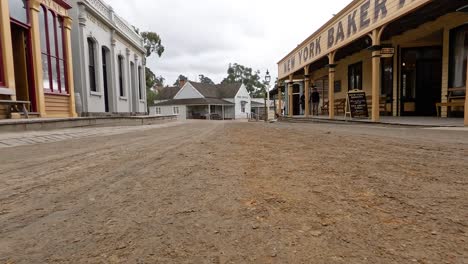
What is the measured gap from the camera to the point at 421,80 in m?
12.3

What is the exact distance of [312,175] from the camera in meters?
2.84

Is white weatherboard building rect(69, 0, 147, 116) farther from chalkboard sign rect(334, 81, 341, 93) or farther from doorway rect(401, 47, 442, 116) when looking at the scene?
doorway rect(401, 47, 442, 116)

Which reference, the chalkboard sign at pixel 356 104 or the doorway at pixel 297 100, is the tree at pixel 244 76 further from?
the chalkboard sign at pixel 356 104

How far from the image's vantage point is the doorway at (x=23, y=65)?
343 inches

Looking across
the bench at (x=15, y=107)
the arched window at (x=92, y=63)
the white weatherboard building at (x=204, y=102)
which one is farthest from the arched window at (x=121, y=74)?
the white weatherboard building at (x=204, y=102)

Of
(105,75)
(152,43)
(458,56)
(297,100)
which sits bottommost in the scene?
(297,100)

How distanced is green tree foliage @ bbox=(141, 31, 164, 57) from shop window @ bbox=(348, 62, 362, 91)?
27.6 m

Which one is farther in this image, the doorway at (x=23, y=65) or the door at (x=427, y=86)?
the door at (x=427, y=86)

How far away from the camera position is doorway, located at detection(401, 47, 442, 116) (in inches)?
475

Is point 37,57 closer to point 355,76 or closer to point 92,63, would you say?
point 92,63

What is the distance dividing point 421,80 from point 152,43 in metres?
32.2

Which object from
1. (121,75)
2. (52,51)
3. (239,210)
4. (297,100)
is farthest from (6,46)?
(297,100)

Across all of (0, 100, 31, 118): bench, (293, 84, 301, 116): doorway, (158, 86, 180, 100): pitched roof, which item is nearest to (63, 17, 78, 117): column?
(0, 100, 31, 118): bench

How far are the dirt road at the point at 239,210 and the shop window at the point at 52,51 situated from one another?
7159 mm
